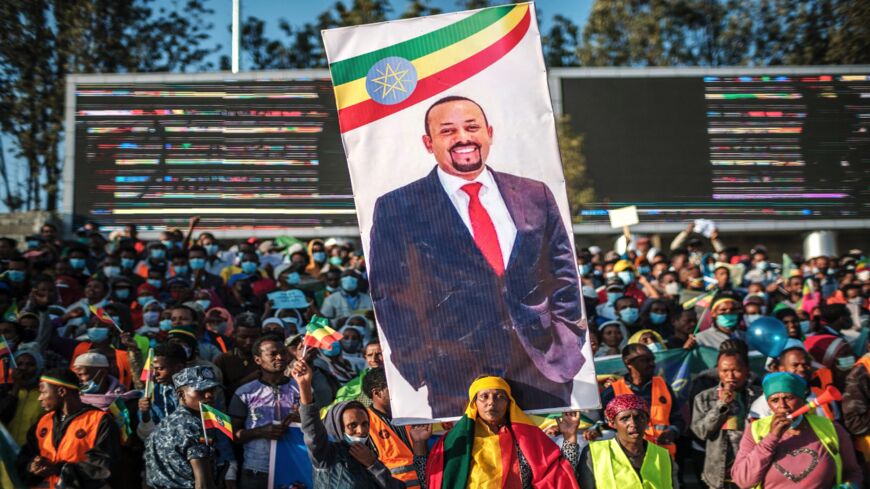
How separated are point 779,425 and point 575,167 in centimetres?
1181

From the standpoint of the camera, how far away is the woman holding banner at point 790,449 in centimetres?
544

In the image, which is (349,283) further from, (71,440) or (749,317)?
(71,440)

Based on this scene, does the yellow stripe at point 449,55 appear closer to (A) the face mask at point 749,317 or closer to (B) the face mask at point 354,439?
(B) the face mask at point 354,439

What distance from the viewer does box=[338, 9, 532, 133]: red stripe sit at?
450 centimetres

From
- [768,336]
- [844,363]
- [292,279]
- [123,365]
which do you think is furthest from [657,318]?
[123,365]

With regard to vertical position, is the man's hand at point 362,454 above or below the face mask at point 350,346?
below

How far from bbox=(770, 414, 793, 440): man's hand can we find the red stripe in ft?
8.28

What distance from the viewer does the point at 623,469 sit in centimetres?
513

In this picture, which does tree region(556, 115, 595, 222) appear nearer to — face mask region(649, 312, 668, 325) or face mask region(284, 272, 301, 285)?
face mask region(284, 272, 301, 285)

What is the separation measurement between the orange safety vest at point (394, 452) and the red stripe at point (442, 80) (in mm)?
1914

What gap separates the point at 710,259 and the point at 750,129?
482 cm

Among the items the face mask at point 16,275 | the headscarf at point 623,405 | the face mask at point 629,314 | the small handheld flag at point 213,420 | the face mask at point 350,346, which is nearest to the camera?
the headscarf at point 623,405

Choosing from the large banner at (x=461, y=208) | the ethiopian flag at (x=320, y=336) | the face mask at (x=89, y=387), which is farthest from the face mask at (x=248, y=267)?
the large banner at (x=461, y=208)

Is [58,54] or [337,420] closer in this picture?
[337,420]
